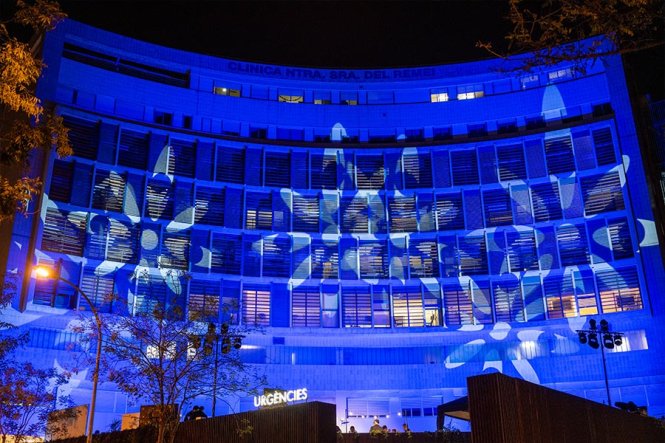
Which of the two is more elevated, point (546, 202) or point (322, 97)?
point (322, 97)

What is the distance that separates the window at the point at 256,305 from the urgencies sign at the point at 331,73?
21.7 metres

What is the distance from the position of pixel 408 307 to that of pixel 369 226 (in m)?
8.54

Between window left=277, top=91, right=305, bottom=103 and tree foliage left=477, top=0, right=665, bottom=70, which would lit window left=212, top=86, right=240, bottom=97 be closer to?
window left=277, top=91, right=305, bottom=103

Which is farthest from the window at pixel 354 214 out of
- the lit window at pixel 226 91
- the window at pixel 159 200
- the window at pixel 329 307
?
the window at pixel 159 200

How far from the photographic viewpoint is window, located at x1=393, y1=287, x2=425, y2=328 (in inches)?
2408

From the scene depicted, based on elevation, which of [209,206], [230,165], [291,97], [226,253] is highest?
[291,97]

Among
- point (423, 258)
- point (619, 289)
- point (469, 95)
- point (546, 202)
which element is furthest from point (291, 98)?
point (619, 289)

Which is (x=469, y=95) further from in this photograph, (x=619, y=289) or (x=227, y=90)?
(x=227, y=90)

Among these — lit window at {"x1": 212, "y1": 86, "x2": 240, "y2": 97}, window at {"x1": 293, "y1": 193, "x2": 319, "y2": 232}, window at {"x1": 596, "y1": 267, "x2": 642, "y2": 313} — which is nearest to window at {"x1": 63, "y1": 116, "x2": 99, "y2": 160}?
lit window at {"x1": 212, "y1": 86, "x2": 240, "y2": 97}

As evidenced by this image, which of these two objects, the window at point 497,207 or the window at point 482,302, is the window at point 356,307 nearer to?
the window at point 482,302

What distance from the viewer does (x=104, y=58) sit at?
61219mm

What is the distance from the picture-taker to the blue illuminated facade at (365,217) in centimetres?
5566

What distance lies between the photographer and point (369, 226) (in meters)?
62.8

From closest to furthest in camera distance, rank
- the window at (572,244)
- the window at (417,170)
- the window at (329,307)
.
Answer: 1. the window at (572,244)
2. the window at (329,307)
3. the window at (417,170)
